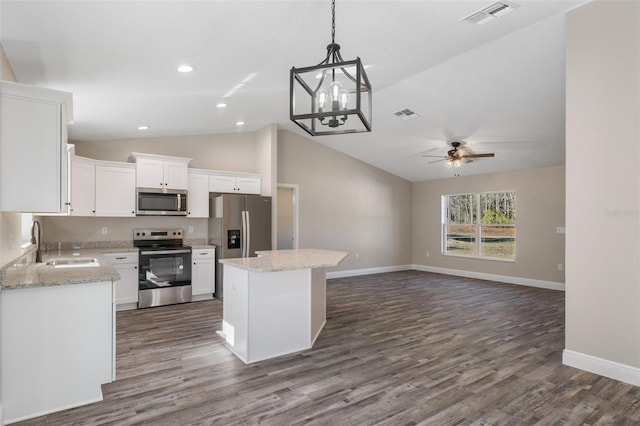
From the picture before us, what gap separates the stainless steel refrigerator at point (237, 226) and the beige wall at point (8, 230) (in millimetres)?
2730

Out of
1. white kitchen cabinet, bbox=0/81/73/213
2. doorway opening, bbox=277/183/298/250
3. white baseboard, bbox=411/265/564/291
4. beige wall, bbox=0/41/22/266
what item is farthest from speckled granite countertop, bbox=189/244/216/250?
white baseboard, bbox=411/265/564/291

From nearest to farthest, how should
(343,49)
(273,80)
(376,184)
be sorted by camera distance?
Result: (343,49) → (273,80) → (376,184)

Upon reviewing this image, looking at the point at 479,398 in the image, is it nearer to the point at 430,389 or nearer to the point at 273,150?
the point at 430,389

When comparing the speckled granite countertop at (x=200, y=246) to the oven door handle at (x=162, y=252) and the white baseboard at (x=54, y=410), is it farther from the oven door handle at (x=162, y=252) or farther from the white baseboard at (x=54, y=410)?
the white baseboard at (x=54, y=410)

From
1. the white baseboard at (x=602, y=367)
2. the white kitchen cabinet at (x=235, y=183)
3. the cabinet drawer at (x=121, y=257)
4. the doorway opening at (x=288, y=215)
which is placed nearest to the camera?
the white baseboard at (x=602, y=367)

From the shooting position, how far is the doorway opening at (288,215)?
7.43m

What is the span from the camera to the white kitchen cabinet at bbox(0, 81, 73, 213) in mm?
2424

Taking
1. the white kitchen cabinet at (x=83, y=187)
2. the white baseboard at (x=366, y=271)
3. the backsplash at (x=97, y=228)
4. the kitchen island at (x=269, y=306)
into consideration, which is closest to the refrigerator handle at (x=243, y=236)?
the backsplash at (x=97, y=228)

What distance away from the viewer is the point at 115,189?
5.28 metres

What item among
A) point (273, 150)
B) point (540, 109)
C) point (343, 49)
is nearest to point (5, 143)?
point (343, 49)

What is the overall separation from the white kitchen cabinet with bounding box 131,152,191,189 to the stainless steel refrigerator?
0.67 m

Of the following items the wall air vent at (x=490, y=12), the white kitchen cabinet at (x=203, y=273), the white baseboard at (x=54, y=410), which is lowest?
the white baseboard at (x=54, y=410)

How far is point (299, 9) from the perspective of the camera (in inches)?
106

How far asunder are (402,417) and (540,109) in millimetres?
4502
